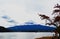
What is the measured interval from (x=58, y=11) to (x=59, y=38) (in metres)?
0.67

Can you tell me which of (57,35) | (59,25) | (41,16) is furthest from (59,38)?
(41,16)

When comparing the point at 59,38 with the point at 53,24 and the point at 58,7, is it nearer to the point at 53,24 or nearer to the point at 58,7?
the point at 53,24

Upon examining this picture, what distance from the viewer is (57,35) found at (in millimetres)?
4852

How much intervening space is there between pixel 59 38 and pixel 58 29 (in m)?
0.29

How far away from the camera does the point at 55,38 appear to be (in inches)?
192

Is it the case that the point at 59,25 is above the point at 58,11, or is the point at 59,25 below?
below

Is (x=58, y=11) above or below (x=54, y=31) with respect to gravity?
above

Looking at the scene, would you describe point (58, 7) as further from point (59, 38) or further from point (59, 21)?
point (59, 38)

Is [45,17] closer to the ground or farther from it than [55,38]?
farther from it

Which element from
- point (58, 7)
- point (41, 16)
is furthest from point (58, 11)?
point (41, 16)

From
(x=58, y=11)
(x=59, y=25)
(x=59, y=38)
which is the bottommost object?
(x=59, y=38)

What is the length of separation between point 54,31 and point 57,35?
179 mm

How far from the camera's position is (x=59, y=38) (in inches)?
189

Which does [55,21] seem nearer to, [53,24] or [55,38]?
[53,24]
